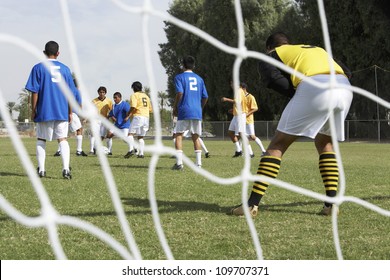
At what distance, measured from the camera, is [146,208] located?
4.57 meters

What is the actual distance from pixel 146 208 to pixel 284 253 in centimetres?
169

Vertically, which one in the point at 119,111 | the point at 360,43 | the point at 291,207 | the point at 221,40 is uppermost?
the point at 221,40

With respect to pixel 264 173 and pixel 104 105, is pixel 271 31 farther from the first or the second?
pixel 264 173

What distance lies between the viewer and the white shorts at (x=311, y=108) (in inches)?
157

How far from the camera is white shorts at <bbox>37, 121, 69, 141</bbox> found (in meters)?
6.68

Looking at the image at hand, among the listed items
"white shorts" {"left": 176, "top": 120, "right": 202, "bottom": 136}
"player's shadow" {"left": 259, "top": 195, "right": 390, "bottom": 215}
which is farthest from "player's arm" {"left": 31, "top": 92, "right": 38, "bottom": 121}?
"player's shadow" {"left": 259, "top": 195, "right": 390, "bottom": 215}

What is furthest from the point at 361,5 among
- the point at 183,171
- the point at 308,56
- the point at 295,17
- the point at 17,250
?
the point at 17,250

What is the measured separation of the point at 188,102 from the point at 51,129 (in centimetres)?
216

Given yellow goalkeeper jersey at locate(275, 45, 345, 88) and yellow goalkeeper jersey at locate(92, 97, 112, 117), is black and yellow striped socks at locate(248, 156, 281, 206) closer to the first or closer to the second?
yellow goalkeeper jersey at locate(275, 45, 345, 88)

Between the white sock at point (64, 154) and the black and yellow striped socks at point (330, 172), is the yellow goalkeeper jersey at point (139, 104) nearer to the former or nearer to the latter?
the white sock at point (64, 154)

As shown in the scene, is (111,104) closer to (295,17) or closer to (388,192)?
(388,192)

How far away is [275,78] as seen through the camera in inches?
160

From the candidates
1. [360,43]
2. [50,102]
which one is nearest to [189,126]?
[50,102]

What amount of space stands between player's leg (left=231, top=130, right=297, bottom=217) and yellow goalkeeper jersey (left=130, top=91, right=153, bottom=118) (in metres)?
7.19
